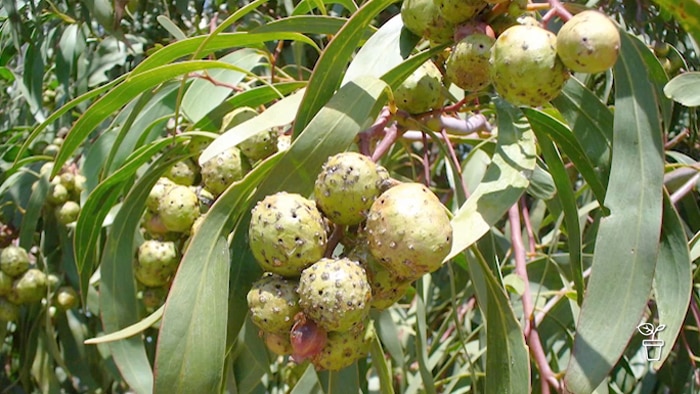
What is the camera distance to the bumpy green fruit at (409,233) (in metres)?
0.78

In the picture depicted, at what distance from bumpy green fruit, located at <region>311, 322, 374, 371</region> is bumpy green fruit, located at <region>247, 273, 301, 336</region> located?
0.05 metres

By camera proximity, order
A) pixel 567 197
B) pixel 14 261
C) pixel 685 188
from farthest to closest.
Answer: pixel 14 261 → pixel 685 188 → pixel 567 197

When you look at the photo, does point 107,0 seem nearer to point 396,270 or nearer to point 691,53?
point 396,270

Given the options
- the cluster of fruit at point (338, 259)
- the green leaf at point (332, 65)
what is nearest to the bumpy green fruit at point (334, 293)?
the cluster of fruit at point (338, 259)

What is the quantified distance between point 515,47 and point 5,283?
5.34ft

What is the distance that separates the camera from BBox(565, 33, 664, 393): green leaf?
A: 2.71ft

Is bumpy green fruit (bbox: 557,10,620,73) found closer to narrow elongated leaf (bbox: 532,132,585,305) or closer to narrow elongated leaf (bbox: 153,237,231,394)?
narrow elongated leaf (bbox: 532,132,585,305)

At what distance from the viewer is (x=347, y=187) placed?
83 centimetres

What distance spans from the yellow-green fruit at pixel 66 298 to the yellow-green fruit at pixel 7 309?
0.12 m

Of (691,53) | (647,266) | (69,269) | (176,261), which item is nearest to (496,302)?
(647,266)

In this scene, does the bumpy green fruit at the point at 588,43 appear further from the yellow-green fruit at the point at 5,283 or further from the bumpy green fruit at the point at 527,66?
the yellow-green fruit at the point at 5,283

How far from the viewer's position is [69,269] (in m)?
1.99

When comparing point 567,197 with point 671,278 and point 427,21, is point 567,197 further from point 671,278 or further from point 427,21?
point 427,21

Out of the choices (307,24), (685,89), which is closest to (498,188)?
(685,89)
